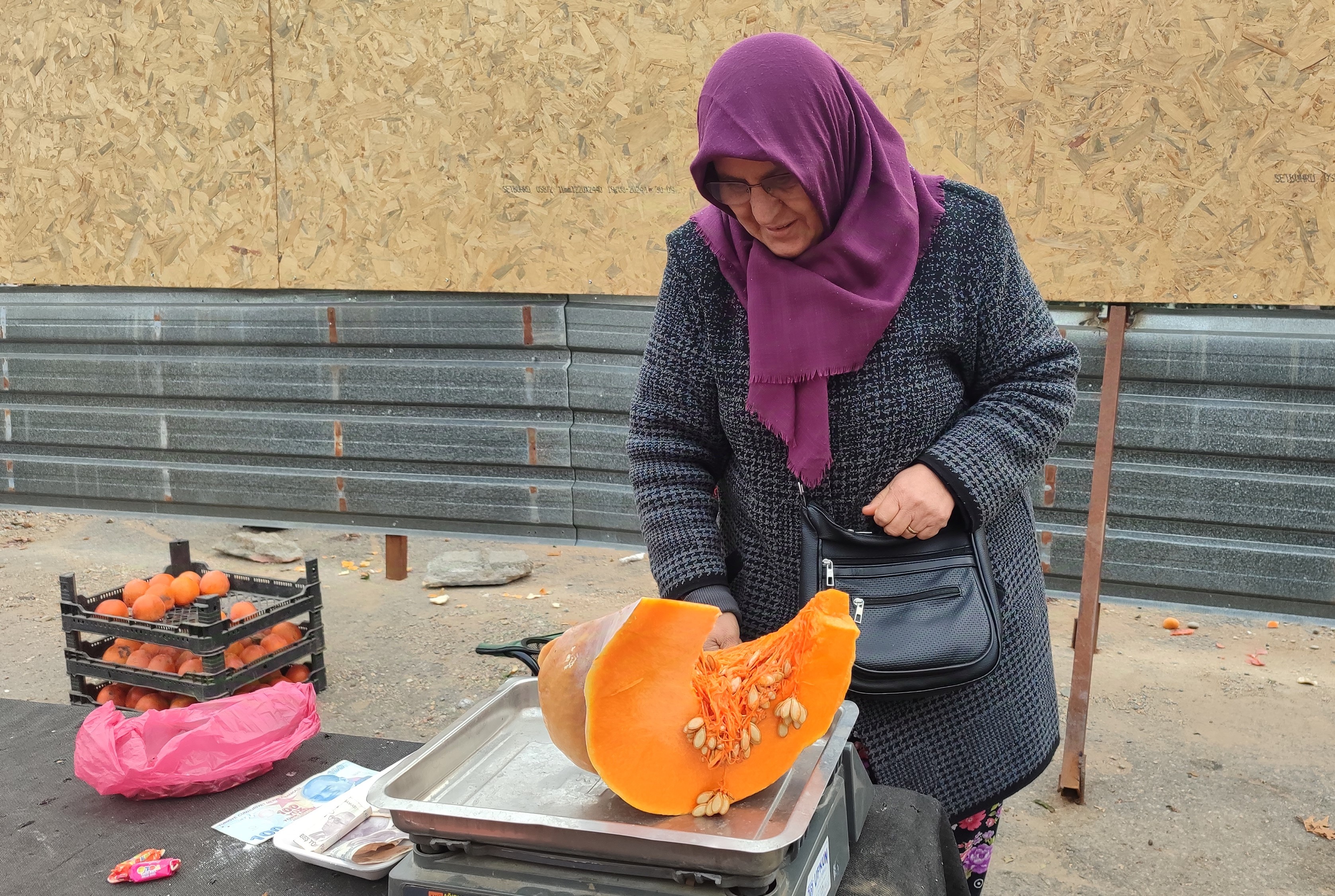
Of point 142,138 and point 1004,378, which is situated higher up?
point 142,138

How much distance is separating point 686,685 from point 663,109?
245 centimetres

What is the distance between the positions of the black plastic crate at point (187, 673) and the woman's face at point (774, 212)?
2385mm

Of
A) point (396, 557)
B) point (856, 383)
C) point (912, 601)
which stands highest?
point (856, 383)

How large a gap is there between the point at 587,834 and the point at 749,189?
97cm

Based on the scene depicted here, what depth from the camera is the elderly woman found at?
159 centimetres

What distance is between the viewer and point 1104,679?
398 centimetres

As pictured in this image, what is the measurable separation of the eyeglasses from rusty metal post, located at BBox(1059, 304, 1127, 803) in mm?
1496

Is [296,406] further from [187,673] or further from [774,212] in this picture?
[774,212]

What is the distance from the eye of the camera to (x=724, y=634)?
158 cm

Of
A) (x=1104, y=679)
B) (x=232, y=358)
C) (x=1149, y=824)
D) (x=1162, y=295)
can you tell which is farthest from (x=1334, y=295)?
(x=232, y=358)

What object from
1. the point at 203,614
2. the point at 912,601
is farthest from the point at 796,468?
Answer: the point at 203,614

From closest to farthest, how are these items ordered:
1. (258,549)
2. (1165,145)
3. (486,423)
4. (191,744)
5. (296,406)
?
(191,744), (1165,145), (486,423), (296,406), (258,549)

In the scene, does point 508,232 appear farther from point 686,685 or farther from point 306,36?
point 686,685

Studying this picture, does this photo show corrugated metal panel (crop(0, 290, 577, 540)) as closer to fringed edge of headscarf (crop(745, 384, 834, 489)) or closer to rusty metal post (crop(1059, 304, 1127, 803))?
rusty metal post (crop(1059, 304, 1127, 803))
